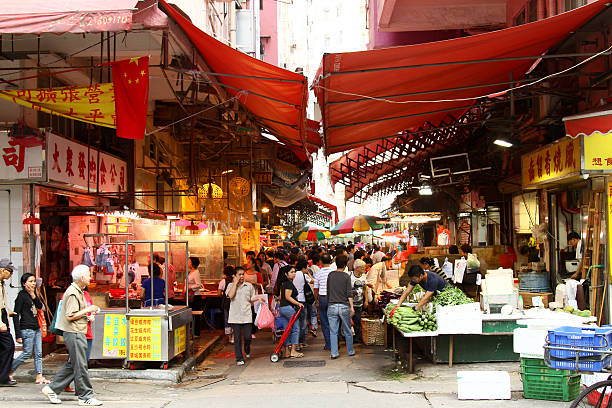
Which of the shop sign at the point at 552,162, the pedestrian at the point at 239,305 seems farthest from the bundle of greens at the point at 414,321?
the shop sign at the point at 552,162

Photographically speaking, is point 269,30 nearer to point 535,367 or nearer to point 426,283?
point 426,283

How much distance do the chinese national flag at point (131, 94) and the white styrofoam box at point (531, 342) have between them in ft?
18.5

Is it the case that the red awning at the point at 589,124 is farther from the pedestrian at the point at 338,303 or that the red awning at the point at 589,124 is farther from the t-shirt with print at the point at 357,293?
the t-shirt with print at the point at 357,293

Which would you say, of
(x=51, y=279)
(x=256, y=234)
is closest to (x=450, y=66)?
(x=51, y=279)

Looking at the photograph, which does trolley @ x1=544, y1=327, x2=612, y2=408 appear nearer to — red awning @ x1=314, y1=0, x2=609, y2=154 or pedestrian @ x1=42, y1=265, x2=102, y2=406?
red awning @ x1=314, y1=0, x2=609, y2=154

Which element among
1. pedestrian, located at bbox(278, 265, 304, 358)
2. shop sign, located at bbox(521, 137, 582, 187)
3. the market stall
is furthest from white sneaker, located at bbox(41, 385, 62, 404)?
shop sign, located at bbox(521, 137, 582, 187)

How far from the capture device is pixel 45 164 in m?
10.8

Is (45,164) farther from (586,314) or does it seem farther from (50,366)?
(586,314)

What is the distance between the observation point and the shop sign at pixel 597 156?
943 centimetres

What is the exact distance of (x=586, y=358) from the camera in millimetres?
5102

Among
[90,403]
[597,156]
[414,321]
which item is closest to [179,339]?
[90,403]

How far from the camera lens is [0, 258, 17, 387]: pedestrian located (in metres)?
9.30

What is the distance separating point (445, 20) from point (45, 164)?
35.8 feet

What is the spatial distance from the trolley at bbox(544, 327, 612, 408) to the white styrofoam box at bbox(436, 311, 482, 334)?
4239mm
